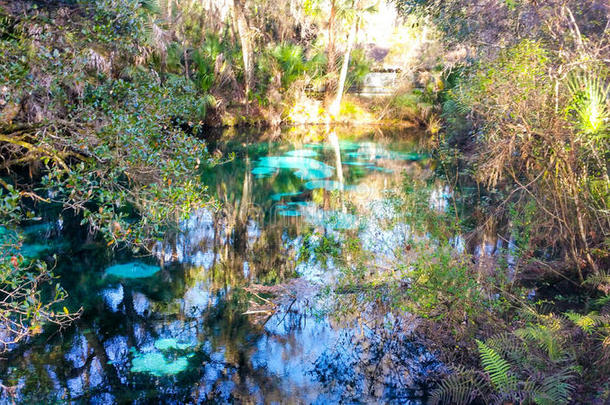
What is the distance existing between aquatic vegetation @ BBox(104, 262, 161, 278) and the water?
3cm

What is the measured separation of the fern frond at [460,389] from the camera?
15.7 ft

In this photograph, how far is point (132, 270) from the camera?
26.8 ft

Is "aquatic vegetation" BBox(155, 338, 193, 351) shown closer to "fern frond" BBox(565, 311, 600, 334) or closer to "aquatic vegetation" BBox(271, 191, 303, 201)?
"fern frond" BBox(565, 311, 600, 334)

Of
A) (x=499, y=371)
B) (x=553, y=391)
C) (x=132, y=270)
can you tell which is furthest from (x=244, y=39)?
(x=553, y=391)

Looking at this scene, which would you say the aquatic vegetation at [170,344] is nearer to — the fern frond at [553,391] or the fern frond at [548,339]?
the fern frond at [548,339]

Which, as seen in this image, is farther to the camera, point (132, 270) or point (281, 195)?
point (281, 195)

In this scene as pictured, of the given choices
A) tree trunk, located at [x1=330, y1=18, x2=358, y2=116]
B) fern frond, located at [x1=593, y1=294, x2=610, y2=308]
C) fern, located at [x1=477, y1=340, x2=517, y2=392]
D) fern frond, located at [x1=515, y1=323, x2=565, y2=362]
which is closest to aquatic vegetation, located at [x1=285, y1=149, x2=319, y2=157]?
tree trunk, located at [x1=330, y1=18, x2=358, y2=116]

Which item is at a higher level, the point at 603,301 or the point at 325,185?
the point at 603,301

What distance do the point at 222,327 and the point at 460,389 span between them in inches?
109

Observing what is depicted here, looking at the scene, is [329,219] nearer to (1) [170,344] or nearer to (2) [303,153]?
(1) [170,344]

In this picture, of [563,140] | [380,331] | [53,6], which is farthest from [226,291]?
[563,140]

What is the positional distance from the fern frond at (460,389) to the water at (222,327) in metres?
0.26

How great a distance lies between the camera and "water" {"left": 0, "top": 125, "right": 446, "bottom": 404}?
527 centimetres

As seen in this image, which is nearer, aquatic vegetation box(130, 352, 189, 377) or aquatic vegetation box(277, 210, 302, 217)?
aquatic vegetation box(130, 352, 189, 377)
